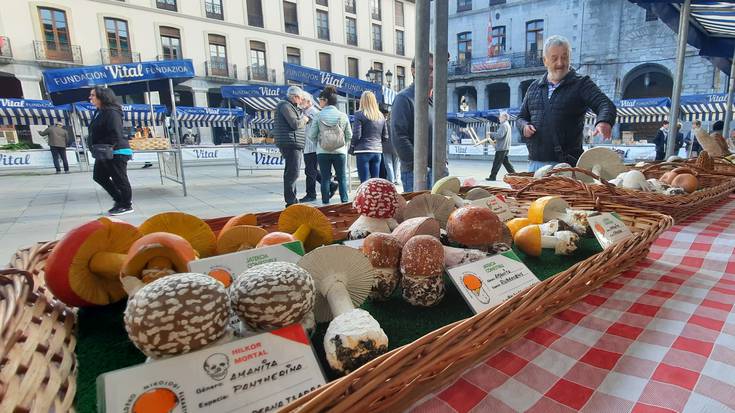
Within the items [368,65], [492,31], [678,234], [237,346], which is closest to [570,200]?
[678,234]

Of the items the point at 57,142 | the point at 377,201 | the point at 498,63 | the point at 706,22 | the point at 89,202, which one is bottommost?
the point at 89,202

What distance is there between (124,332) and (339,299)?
1.34ft

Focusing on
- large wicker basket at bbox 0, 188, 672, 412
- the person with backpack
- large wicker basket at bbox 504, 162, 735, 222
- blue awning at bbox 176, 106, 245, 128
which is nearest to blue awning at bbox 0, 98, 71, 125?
blue awning at bbox 176, 106, 245, 128

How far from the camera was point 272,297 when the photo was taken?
1.88ft

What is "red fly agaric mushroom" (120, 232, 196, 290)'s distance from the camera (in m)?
0.68

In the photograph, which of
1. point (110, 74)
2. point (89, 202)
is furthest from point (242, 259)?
point (110, 74)

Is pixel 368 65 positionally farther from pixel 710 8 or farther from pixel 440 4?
pixel 440 4

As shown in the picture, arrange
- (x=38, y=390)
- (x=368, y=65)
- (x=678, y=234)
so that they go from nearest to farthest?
(x=38, y=390), (x=678, y=234), (x=368, y=65)

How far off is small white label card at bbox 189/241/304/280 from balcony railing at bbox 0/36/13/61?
71.3 ft

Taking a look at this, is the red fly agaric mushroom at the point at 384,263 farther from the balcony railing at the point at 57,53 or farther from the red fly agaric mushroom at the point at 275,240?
the balcony railing at the point at 57,53

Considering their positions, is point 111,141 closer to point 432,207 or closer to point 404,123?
point 404,123

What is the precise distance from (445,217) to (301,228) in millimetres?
480

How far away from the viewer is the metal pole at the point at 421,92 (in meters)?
1.68

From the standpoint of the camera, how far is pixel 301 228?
1.05 meters
